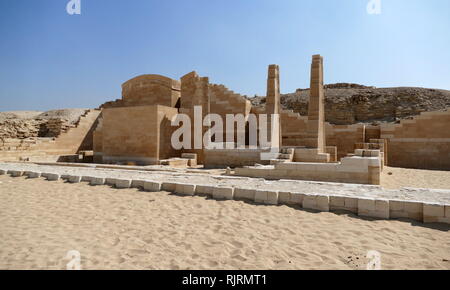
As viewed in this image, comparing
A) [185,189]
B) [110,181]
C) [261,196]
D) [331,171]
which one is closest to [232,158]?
[331,171]

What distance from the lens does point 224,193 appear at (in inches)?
234

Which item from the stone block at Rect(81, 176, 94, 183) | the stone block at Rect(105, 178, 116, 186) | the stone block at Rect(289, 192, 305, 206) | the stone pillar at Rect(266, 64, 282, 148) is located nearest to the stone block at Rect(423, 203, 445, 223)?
the stone block at Rect(289, 192, 305, 206)

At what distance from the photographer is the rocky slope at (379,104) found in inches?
1027

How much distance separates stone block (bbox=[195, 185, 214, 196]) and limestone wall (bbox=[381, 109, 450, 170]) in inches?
486

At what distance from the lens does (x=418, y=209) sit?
4.46 metres

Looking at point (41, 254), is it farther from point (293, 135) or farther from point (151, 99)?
point (151, 99)

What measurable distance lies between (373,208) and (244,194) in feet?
8.18

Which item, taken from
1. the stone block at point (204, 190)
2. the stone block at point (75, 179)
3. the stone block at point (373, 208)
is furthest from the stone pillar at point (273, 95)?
the stone block at point (75, 179)

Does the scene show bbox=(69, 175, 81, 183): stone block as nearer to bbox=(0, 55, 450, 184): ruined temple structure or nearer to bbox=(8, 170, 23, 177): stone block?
bbox=(8, 170, 23, 177): stone block

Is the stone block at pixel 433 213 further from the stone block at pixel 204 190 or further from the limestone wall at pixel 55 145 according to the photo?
the limestone wall at pixel 55 145

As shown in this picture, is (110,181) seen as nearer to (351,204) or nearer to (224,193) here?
(224,193)

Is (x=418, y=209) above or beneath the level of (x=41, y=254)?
above

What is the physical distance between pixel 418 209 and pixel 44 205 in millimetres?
7458
